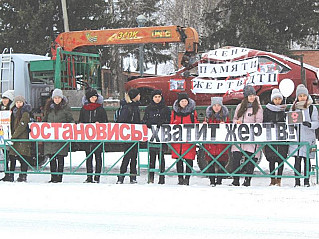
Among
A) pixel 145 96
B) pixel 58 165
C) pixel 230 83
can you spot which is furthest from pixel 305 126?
pixel 145 96

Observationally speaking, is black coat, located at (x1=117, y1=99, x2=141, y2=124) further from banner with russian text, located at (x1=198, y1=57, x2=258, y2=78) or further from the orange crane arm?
A: the orange crane arm

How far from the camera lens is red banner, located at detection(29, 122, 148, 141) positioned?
9.20 meters

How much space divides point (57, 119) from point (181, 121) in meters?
2.25

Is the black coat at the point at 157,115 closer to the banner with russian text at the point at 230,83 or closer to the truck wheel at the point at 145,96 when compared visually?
the banner with russian text at the point at 230,83

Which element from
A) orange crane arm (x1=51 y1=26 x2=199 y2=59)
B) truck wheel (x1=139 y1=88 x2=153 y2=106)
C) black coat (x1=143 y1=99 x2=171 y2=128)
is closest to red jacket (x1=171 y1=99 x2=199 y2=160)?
black coat (x1=143 y1=99 x2=171 y2=128)

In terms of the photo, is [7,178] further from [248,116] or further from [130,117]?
[248,116]

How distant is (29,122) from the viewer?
9672mm

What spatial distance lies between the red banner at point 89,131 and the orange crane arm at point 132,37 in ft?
13.8

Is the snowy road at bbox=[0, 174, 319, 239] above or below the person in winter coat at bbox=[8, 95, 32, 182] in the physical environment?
below

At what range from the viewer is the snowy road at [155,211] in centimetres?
625

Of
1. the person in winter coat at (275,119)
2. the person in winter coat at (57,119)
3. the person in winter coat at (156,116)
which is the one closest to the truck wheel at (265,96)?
the person in winter coat at (275,119)

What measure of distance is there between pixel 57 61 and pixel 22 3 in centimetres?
1535

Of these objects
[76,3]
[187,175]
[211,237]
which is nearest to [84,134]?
[187,175]

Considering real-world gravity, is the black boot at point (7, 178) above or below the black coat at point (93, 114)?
below
